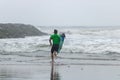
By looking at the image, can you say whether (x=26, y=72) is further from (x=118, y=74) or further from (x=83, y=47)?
(x=83, y=47)

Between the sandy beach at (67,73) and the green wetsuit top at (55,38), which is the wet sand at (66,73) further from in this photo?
the green wetsuit top at (55,38)

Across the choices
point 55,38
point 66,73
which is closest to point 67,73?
point 66,73

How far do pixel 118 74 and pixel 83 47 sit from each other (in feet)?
53.2

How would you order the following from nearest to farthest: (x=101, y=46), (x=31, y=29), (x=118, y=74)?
(x=118, y=74) → (x=101, y=46) → (x=31, y=29)

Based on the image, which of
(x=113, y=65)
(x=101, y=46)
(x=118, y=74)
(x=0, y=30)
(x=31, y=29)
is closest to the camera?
(x=118, y=74)

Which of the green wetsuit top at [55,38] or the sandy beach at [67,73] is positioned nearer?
the sandy beach at [67,73]

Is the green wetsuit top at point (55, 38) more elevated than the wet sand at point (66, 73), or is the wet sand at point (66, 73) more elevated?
the green wetsuit top at point (55, 38)

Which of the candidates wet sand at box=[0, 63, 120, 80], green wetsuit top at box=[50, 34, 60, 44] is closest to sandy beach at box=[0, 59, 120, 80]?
wet sand at box=[0, 63, 120, 80]

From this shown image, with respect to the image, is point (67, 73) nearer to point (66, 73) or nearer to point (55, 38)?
point (66, 73)

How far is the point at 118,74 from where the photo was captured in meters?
18.9

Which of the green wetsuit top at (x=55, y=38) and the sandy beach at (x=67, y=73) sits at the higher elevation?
the green wetsuit top at (x=55, y=38)

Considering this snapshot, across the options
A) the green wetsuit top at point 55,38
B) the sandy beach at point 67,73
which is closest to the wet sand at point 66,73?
the sandy beach at point 67,73

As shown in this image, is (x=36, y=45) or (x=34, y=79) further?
(x=36, y=45)

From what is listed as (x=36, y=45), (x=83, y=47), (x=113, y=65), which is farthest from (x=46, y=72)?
(x=36, y=45)
